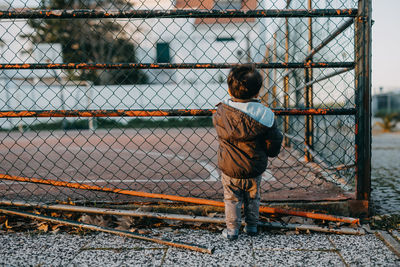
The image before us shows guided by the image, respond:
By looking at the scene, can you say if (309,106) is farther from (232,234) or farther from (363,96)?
(232,234)

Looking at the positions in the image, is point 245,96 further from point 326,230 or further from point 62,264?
point 62,264

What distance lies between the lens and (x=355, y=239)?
81.3 inches

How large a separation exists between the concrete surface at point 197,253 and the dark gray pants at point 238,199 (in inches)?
4.7

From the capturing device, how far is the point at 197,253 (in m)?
1.91

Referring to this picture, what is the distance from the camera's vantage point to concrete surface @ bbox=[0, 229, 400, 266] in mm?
1792

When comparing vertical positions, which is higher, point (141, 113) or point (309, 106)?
point (309, 106)

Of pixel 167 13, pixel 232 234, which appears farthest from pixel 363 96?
pixel 167 13

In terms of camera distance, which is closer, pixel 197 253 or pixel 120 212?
pixel 197 253

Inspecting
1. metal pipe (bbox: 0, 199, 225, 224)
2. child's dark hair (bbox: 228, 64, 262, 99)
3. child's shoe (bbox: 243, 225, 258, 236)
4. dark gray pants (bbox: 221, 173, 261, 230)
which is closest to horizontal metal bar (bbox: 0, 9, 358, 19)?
child's dark hair (bbox: 228, 64, 262, 99)

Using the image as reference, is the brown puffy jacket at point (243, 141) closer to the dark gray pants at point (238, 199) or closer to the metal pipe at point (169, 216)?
the dark gray pants at point (238, 199)

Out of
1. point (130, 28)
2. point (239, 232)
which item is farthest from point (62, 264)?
point (130, 28)

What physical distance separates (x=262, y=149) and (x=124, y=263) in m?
1.14

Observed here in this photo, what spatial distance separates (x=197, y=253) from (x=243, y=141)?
0.78 metres

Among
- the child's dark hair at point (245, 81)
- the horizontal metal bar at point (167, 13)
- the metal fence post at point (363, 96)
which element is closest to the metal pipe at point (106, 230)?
the child's dark hair at point (245, 81)
